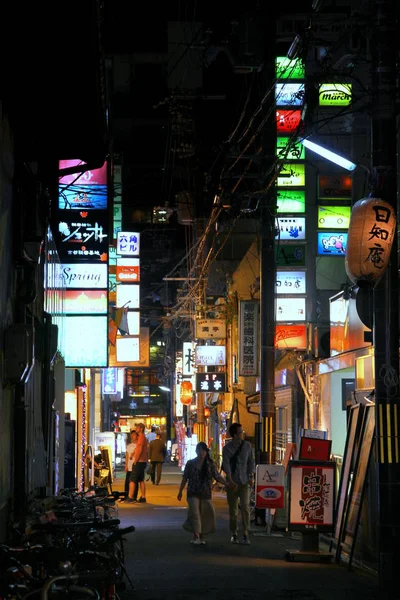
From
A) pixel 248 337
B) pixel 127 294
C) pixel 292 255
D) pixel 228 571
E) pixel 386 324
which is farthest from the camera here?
pixel 127 294

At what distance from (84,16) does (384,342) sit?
5.88 m

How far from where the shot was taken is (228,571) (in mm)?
13242

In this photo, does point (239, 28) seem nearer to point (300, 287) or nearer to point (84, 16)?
point (300, 287)

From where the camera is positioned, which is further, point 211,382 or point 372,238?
point 211,382

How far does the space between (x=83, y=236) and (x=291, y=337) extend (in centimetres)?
593

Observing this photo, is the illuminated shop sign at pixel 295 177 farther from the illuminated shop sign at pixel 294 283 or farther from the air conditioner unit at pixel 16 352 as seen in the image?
the air conditioner unit at pixel 16 352

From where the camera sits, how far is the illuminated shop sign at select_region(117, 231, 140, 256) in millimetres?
30281

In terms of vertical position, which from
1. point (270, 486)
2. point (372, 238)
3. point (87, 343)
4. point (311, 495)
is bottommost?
point (270, 486)

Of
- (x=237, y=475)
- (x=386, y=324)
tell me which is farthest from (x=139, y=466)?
(x=386, y=324)

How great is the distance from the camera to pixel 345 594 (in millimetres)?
11508

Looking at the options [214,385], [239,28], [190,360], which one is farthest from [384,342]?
[190,360]

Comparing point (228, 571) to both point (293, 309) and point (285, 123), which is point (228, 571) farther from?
point (285, 123)

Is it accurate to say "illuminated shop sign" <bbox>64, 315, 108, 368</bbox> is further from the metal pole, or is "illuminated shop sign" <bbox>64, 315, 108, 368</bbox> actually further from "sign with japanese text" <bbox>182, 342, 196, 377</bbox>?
"sign with japanese text" <bbox>182, 342, 196, 377</bbox>

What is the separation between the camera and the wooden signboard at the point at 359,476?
47.0 feet
